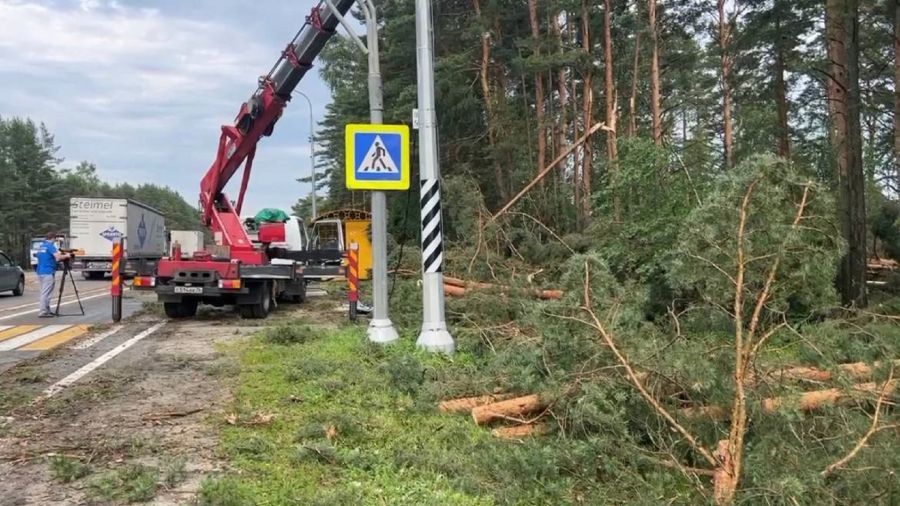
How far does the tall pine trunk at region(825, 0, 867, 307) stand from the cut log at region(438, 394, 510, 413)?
25.7 ft

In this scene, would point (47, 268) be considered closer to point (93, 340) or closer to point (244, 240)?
point (244, 240)

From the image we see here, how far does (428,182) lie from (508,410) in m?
3.67

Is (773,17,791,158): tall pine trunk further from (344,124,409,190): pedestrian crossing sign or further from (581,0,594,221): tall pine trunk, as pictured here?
(344,124,409,190): pedestrian crossing sign

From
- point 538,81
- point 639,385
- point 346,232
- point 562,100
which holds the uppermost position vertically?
point 538,81

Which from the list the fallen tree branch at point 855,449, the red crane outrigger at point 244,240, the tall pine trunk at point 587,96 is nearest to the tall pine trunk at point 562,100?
the tall pine trunk at point 587,96

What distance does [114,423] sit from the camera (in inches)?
220

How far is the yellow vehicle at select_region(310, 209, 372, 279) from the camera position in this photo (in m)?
23.5

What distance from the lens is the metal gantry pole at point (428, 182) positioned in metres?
8.38

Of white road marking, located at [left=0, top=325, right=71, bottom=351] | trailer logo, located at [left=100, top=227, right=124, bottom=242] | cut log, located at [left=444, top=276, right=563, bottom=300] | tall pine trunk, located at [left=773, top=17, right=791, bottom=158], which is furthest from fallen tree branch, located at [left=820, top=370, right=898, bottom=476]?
trailer logo, located at [left=100, top=227, right=124, bottom=242]

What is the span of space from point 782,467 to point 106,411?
212 inches

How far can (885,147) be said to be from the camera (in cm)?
2395

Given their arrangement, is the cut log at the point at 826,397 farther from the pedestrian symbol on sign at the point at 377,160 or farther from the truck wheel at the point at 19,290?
the truck wheel at the point at 19,290

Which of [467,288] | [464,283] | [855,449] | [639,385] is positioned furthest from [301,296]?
[855,449]

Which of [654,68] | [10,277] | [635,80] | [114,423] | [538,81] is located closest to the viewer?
[114,423]
